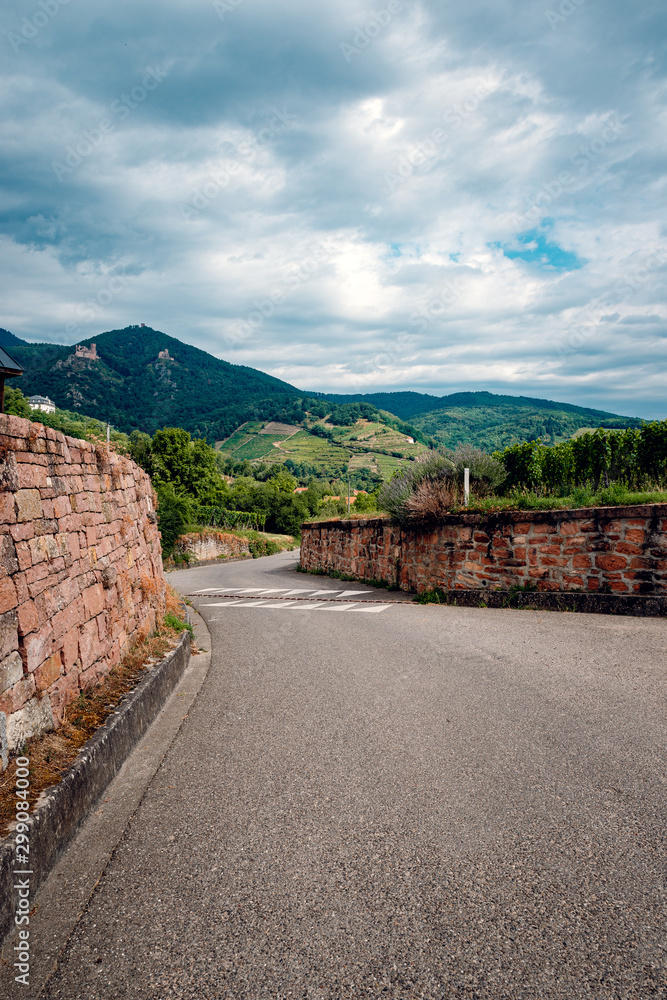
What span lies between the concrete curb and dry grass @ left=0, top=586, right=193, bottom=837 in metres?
0.06

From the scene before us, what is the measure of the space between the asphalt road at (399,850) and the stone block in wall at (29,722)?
0.73m

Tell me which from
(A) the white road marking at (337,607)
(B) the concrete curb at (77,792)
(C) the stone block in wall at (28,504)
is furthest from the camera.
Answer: (A) the white road marking at (337,607)

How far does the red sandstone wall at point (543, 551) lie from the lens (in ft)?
28.3

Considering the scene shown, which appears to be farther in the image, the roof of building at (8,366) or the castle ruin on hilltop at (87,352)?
the castle ruin on hilltop at (87,352)

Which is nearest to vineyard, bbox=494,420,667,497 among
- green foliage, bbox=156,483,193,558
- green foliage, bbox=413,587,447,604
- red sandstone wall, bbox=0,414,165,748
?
green foliage, bbox=413,587,447,604

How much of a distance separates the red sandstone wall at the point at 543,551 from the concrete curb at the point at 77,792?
675cm

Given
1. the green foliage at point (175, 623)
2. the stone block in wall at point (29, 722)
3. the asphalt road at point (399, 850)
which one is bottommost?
the green foliage at point (175, 623)

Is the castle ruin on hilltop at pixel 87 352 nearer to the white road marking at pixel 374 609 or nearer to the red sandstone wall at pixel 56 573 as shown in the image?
the white road marking at pixel 374 609

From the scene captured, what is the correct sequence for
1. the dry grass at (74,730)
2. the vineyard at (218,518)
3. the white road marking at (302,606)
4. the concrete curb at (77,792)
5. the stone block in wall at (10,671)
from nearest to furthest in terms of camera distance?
the concrete curb at (77,792) → the dry grass at (74,730) → the stone block in wall at (10,671) → the white road marking at (302,606) → the vineyard at (218,518)

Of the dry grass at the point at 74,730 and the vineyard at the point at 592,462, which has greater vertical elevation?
the vineyard at the point at 592,462

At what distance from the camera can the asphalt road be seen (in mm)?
2055

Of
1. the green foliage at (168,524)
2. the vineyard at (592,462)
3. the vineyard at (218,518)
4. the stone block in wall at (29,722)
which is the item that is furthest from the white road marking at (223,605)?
the vineyard at (218,518)

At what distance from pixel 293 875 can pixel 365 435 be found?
416ft

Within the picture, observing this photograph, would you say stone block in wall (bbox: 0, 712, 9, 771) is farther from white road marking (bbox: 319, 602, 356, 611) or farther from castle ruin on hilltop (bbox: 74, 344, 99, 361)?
castle ruin on hilltop (bbox: 74, 344, 99, 361)
